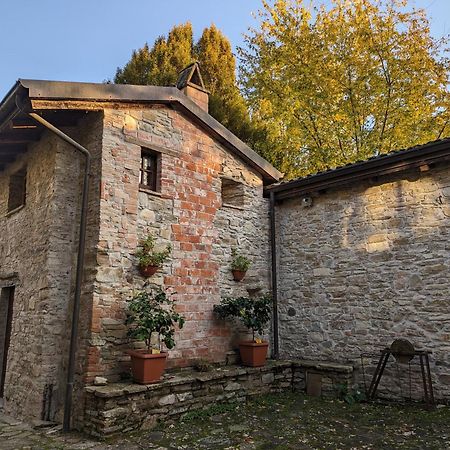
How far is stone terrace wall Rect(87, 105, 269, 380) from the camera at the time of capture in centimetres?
571

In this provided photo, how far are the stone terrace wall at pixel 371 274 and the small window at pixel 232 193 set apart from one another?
94 cm

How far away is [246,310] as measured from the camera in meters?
6.86

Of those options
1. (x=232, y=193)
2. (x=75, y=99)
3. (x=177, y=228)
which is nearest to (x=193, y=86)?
(x=232, y=193)

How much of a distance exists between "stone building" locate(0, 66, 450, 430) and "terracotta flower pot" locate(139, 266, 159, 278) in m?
0.21

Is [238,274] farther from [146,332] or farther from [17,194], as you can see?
[17,194]

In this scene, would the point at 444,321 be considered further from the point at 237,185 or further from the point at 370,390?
the point at 237,185

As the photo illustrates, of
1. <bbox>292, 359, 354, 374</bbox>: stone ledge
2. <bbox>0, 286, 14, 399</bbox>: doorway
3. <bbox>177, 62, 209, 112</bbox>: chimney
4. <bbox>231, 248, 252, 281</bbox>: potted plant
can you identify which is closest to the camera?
<bbox>292, 359, 354, 374</bbox>: stone ledge

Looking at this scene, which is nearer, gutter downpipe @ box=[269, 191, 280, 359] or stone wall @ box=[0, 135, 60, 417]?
stone wall @ box=[0, 135, 60, 417]

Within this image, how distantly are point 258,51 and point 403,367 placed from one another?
35.8 ft

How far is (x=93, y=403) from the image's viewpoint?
199 inches

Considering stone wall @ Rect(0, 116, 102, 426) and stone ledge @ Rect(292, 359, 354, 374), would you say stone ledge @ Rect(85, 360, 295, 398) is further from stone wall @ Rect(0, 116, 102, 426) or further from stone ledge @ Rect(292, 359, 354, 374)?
stone wall @ Rect(0, 116, 102, 426)

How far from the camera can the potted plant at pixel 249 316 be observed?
22.4 ft

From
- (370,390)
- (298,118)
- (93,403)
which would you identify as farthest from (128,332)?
(298,118)

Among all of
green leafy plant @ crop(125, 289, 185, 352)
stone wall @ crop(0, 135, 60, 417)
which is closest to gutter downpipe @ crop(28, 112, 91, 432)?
stone wall @ crop(0, 135, 60, 417)
